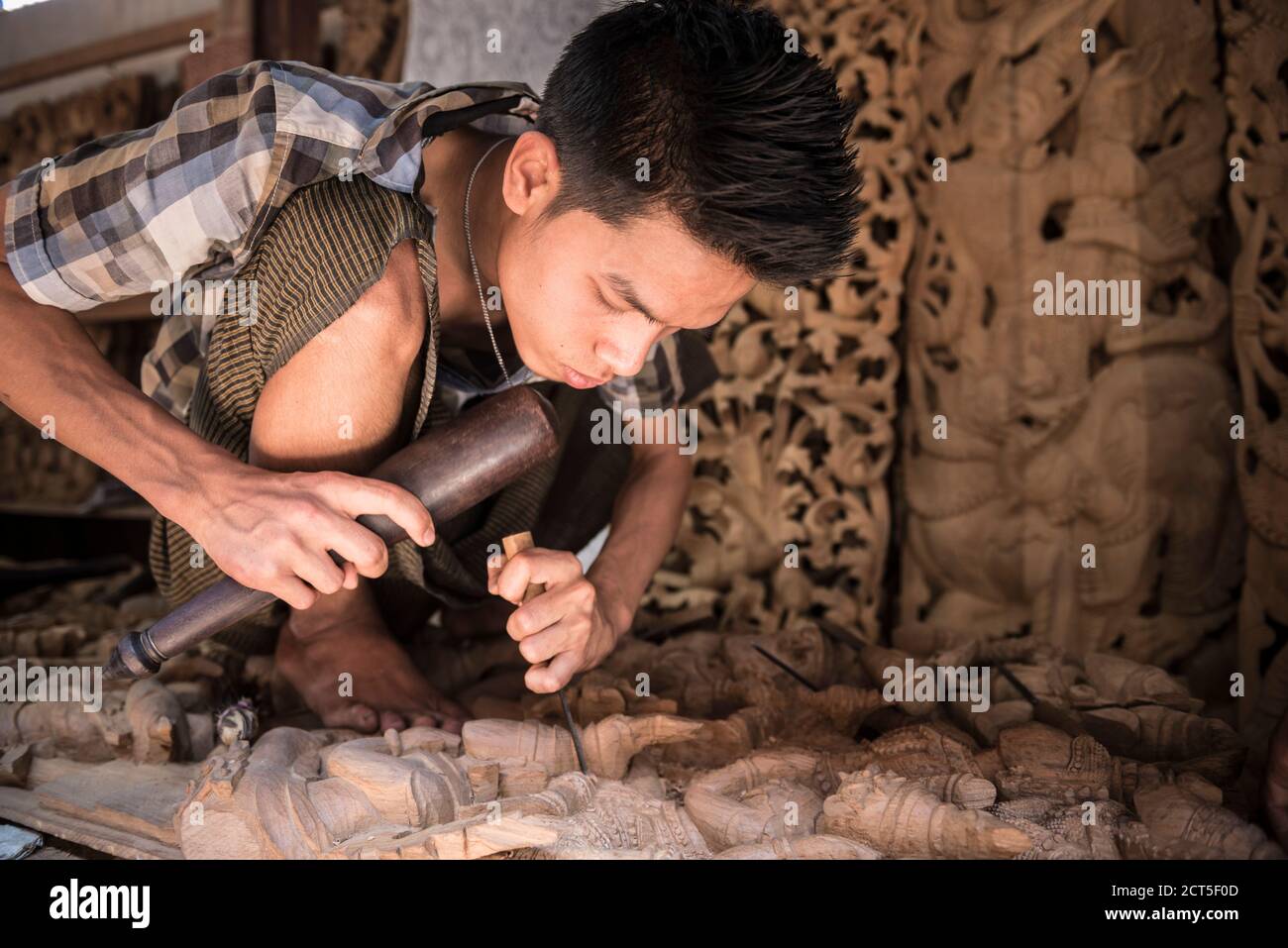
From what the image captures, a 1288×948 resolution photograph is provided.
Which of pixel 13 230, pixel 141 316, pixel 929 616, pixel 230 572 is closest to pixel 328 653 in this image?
pixel 230 572

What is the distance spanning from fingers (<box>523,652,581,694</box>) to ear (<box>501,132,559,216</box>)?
0.65 meters

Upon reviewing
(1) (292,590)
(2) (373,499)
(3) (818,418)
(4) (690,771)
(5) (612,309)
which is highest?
(5) (612,309)

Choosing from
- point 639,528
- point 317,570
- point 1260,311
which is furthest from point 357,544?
point 1260,311

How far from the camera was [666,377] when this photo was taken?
6.43 ft

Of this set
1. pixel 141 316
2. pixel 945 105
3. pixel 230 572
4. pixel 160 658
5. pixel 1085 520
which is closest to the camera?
pixel 230 572

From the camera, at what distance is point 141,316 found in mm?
3861


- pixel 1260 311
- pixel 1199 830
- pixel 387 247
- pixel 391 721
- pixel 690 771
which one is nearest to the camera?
pixel 1199 830

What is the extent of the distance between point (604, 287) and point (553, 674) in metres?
0.56

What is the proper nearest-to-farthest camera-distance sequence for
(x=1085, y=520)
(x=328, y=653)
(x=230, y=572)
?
(x=230, y=572) < (x=328, y=653) < (x=1085, y=520)

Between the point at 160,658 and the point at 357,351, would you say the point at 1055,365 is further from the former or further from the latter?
the point at 160,658

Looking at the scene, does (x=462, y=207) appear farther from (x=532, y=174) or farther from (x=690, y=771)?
(x=690, y=771)

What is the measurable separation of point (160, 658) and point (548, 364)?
69 cm

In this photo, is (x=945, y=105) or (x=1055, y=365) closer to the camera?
(x=1055, y=365)
